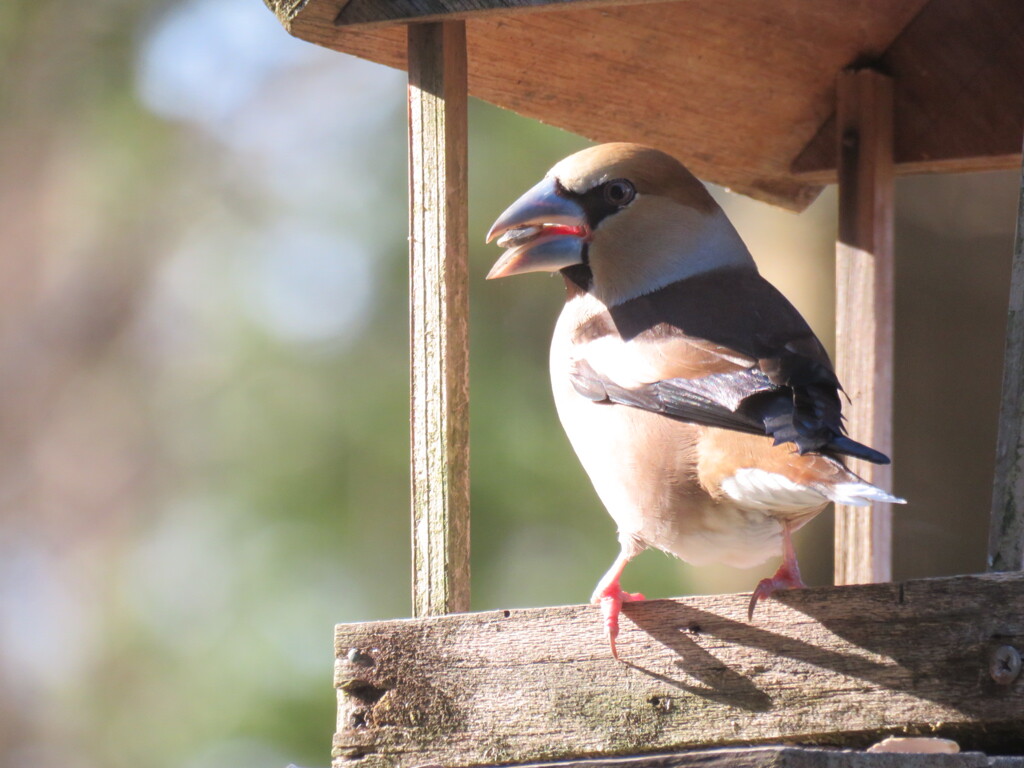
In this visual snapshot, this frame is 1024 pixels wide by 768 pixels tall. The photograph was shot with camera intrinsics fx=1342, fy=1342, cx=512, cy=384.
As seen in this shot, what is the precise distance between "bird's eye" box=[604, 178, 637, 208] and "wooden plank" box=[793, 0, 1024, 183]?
3.25 ft

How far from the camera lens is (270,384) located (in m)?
7.30

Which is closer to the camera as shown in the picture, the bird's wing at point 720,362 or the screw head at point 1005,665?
the screw head at point 1005,665

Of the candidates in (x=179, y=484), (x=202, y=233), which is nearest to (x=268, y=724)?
(x=179, y=484)

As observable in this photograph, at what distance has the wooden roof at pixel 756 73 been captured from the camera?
10.2 ft

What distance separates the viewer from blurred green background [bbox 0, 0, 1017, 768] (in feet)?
17.5

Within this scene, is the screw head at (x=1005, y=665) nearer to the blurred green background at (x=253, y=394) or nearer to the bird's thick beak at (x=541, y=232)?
the bird's thick beak at (x=541, y=232)

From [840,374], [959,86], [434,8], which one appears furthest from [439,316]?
[959,86]

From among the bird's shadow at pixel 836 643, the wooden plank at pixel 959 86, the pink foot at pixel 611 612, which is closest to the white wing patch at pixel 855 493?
the bird's shadow at pixel 836 643

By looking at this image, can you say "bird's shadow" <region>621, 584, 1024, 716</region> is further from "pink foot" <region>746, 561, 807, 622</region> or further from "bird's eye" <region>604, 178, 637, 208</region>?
"bird's eye" <region>604, 178, 637, 208</region>

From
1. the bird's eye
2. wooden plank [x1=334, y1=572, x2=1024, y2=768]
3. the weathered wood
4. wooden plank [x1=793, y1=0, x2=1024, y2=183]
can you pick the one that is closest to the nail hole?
wooden plank [x1=334, y1=572, x2=1024, y2=768]

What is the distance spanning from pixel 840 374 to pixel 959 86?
82cm

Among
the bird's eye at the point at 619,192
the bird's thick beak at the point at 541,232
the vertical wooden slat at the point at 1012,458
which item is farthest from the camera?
the bird's eye at the point at 619,192

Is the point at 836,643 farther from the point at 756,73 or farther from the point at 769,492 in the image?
the point at 756,73

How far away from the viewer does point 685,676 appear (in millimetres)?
2240
